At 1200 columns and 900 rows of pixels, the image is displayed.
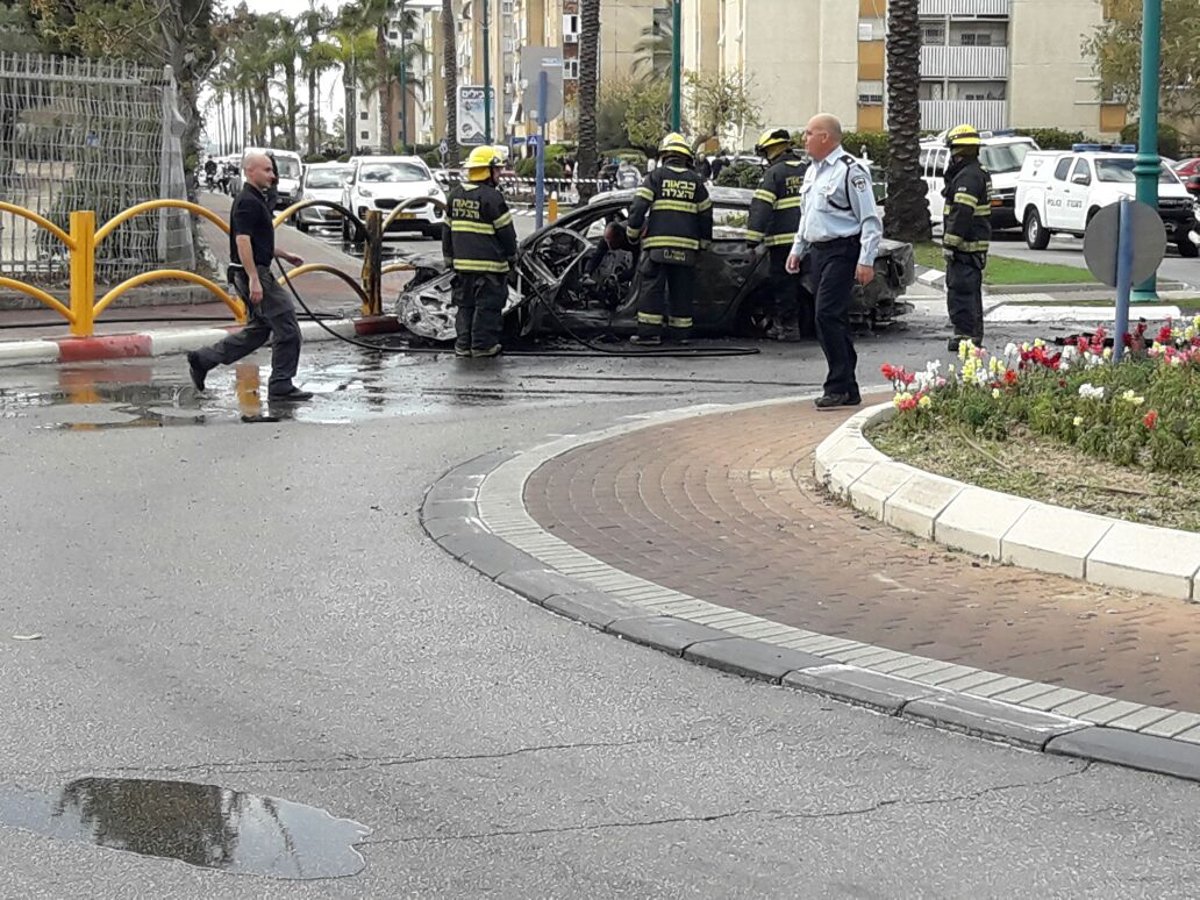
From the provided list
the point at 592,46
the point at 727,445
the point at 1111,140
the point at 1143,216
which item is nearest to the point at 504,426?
the point at 727,445

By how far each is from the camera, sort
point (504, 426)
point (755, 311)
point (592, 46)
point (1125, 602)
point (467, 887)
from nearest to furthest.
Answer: point (467, 887)
point (1125, 602)
point (504, 426)
point (755, 311)
point (592, 46)

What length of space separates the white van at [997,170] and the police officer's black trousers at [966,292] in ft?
66.3

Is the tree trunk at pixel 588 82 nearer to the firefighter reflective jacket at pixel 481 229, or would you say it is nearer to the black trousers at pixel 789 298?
the black trousers at pixel 789 298

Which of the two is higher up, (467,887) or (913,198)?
(913,198)

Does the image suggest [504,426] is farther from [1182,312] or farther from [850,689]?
[1182,312]

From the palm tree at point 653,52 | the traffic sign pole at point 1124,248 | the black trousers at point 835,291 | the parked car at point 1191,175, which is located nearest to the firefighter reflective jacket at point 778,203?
the black trousers at point 835,291

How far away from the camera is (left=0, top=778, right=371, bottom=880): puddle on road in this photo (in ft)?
13.8

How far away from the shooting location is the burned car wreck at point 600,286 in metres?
15.3

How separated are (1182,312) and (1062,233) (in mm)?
14375

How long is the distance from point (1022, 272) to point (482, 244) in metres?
11.2

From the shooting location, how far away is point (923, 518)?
24.6ft

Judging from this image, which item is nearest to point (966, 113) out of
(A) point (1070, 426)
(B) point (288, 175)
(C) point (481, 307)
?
(B) point (288, 175)

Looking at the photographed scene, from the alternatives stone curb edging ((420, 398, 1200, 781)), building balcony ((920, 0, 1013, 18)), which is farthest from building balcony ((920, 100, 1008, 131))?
stone curb edging ((420, 398, 1200, 781))

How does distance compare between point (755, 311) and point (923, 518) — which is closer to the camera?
point (923, 518)
